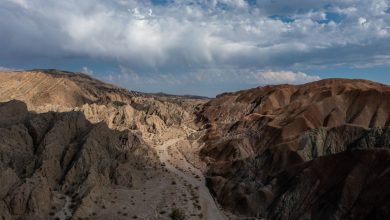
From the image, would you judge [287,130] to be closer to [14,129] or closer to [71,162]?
[71,162]

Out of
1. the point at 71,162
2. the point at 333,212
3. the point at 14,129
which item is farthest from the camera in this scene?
the point at 14,129

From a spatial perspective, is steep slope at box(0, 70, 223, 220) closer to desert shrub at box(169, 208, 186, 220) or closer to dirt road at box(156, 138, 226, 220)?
dirt road at box(156, 138, 226, 220)

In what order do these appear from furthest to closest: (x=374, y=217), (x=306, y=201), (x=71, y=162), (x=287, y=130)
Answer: (x=287, y=130) < (x=71, y=162) < (x=306, y=201) < (x=374, y=217)

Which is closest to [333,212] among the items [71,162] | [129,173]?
[129,173]

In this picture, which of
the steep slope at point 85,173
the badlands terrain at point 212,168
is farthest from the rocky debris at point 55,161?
the badlands terrain at point 212,168

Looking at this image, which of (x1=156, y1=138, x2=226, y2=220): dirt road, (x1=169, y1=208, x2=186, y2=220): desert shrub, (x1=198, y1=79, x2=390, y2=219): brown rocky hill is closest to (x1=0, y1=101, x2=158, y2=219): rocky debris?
(x1=156, y1=138, x2=226, y2=220): dirt road

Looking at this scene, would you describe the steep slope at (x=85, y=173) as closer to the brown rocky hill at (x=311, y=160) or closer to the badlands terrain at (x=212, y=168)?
the badlands terrain at (x=212, y=168)

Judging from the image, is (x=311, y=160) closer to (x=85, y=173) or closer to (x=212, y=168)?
(x=212, y=168)
